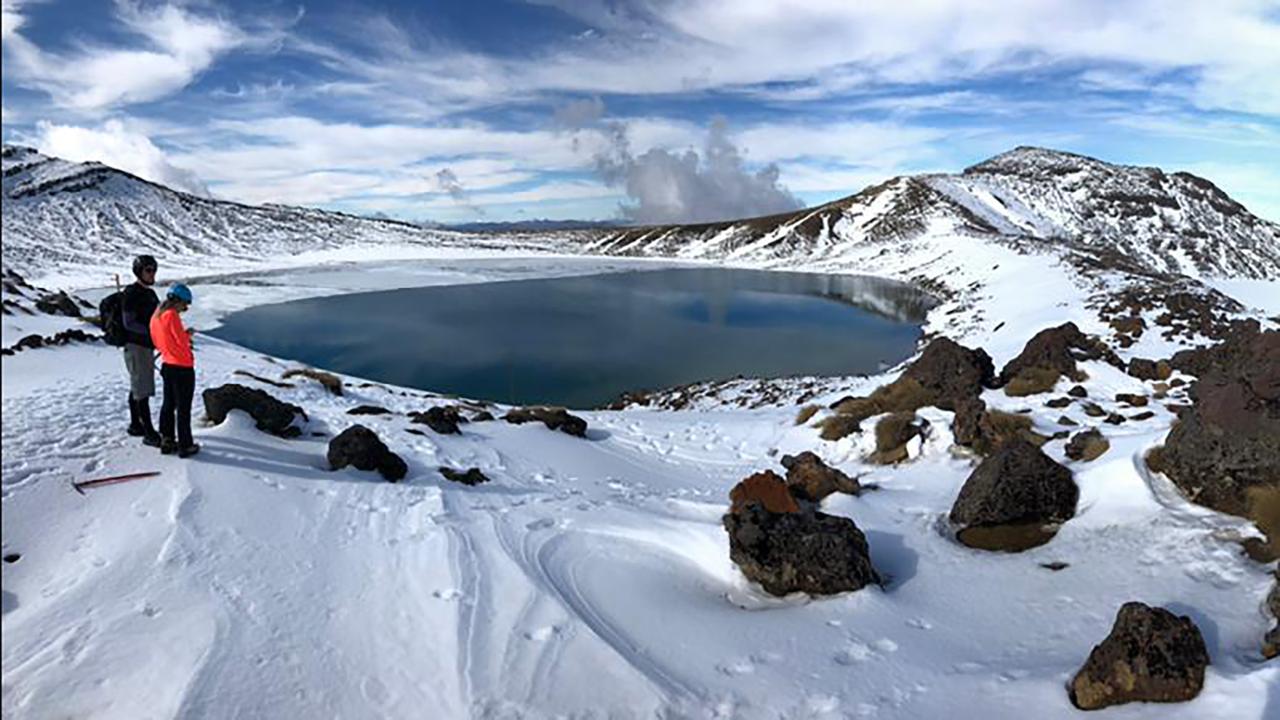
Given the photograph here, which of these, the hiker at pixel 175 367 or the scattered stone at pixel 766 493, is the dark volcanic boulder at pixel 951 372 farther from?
the hiker at pixel 175 367

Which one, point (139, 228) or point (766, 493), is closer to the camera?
point (766, 493)

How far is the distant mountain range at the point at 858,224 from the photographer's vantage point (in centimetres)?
10444

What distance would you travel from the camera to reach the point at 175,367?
284 inches

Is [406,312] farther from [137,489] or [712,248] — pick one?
[712,248]

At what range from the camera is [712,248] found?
145 meters

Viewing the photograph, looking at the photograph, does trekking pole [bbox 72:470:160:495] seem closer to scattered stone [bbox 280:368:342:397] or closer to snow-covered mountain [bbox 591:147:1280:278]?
scattered stone [bbox 280:368:342:397]

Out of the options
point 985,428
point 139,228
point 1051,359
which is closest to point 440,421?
point 985,428

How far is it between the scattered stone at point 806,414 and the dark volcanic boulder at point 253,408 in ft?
35.2

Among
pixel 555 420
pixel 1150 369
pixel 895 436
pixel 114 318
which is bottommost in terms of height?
pixel 555 420

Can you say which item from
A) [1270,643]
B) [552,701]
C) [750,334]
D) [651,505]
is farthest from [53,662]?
[750,334]

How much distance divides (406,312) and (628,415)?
126ft

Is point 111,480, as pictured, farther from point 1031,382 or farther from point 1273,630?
point 1031,382

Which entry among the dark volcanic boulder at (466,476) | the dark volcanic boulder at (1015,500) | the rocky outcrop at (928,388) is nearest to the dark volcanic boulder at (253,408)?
the dark volcanic boulder at (466,476)

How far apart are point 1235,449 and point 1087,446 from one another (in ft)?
8.01
